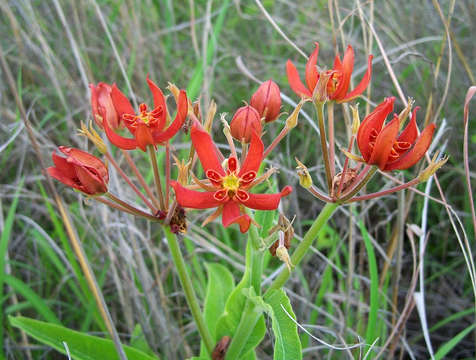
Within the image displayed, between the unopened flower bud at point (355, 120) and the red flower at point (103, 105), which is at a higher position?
the red flower at point (103, 105)

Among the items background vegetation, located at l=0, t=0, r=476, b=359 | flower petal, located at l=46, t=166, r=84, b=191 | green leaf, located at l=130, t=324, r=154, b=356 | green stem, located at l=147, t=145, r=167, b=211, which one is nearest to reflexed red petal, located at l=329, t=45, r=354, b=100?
background vegetation, located at l=0, t=0, r=476, b=359

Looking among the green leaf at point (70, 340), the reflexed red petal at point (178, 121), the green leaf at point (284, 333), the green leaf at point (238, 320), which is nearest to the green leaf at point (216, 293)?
the green leaf at point (238, 320)

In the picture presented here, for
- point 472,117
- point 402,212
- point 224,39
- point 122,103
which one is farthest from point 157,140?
point 224,39

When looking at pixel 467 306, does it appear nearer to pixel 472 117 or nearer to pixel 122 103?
pixel 472 117

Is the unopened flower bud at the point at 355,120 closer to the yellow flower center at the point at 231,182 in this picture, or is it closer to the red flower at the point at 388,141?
the red flower at the point at 388,141

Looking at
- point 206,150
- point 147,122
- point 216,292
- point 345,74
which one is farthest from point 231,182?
point 216,292
